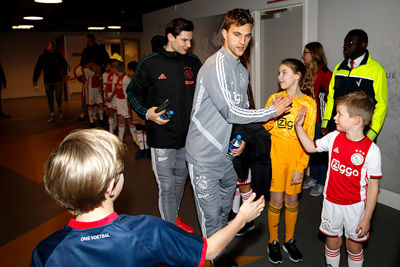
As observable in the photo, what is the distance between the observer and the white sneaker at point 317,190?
4.03 metres

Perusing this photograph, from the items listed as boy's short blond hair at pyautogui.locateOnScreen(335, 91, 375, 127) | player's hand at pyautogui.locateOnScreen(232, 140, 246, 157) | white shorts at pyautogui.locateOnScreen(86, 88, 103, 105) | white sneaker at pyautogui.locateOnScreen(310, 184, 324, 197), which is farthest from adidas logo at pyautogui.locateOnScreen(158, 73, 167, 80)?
white shorts at pyautogui.locateOnScreen(86, 88, 103, 105)

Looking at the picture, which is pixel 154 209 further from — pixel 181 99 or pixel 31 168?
pixel 31 168

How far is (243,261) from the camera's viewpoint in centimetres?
276

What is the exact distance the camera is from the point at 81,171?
1.01 meters

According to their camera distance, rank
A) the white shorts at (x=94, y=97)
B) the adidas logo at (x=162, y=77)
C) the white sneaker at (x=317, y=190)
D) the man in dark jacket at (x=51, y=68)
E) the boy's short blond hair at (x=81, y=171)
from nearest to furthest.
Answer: the boy's short blond hair at (x=81, y=171), the adidas logo at (x=162, y=77), the white sneaker at (x=317, y=190), the white shorts at (x=94, y=97), the man in dark jacket at (x=51, y=68)

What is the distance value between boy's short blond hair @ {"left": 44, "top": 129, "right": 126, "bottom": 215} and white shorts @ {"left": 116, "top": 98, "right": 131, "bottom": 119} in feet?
17.6

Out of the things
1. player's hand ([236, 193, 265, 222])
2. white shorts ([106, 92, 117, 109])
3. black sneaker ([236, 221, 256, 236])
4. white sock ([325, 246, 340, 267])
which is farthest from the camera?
white shorts ([106, 92, 117, 109])

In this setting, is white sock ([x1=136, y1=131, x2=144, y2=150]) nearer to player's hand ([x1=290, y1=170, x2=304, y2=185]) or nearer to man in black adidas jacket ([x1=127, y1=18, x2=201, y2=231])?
man in black adidas jacket ([x1=127, y1=18, x2=201, y2=231])

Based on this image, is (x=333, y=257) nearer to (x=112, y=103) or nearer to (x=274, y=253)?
(x=274, y=253)

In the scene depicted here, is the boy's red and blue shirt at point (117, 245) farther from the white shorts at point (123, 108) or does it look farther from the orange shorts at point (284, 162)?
the white shorts at point (123, 108)

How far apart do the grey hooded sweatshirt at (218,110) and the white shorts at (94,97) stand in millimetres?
6399

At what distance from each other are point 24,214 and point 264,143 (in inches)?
121

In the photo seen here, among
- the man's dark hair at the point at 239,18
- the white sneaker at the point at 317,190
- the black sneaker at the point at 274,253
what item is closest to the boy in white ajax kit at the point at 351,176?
the black sneaker at the point at 274,253

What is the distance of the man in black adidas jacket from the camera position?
9.14ft
